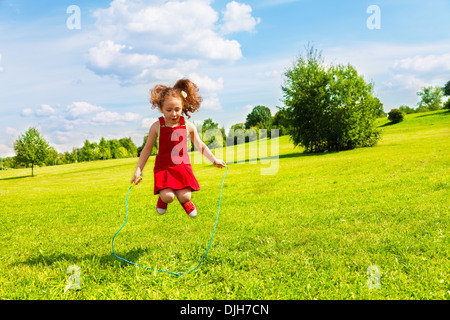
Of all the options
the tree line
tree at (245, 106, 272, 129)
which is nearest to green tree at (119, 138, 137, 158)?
tree at (245, 106, 272, 129)

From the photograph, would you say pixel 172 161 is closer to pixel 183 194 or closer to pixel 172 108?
pixel 183 194

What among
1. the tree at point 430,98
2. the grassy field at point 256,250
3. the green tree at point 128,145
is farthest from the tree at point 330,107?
the tree at point 430,98

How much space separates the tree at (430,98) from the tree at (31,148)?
463 feet

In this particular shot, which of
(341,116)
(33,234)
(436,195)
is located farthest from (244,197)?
(341,116)

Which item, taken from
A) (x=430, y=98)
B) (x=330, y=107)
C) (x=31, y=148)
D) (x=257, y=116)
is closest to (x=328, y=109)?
(x=330, y=107)

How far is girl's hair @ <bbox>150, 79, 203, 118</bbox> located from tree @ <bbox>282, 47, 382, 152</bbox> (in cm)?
3763

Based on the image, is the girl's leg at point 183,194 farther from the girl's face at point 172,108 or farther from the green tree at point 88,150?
the green tree at point 88,150

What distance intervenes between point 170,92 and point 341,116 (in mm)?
38686

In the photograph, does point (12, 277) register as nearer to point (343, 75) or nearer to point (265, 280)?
point (265, 280)

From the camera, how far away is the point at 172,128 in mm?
5852

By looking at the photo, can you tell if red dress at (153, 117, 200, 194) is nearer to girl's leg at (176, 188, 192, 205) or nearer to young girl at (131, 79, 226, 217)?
young girl at (131, 79, 226, 217)

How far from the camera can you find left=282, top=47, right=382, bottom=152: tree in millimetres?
40312

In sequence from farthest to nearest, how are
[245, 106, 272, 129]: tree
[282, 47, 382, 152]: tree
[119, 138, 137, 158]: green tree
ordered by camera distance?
[245, 106, 272, 129]: tree
[119, 138, 137, 158]: green tree
[282, 47, 382, 152]: tree

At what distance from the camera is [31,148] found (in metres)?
55.6
